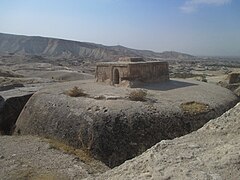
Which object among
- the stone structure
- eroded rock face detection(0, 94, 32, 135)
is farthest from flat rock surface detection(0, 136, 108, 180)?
the stone structure

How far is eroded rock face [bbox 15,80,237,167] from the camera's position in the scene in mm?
10680

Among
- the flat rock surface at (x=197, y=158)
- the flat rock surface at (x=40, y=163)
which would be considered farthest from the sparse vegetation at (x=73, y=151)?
the flat rock surface at (x=197, y=158)

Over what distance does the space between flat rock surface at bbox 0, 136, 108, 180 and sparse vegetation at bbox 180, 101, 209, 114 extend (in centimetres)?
407

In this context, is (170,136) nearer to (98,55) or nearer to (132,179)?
(132,179)

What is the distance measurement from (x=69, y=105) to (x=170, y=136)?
4.22 m

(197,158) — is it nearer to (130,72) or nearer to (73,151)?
(73,151)

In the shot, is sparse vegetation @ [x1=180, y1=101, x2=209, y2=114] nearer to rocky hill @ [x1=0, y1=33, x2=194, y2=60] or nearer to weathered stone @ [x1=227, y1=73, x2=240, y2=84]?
weathered stone @ [x1=227, y1=73, x2=240, y2=84]

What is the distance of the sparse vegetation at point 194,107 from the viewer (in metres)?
12.1

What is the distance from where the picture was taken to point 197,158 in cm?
402

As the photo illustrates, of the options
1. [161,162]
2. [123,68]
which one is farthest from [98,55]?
[161,162]

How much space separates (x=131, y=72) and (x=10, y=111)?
6.44 meters

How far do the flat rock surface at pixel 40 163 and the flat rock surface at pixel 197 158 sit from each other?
4569 millimetres

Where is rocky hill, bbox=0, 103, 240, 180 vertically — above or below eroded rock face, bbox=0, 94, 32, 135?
above

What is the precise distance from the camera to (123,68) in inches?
637
